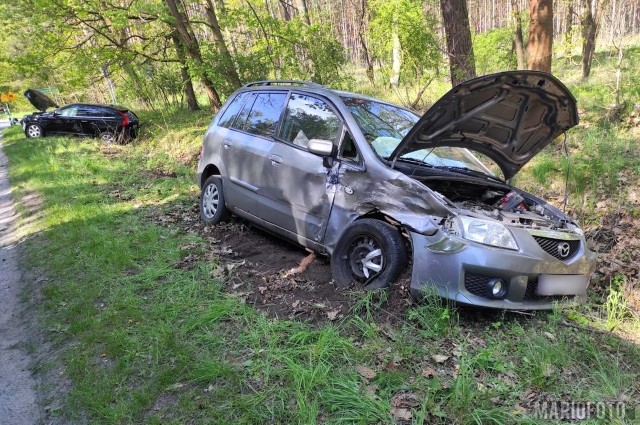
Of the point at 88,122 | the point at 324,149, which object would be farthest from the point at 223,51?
the point at 324,149

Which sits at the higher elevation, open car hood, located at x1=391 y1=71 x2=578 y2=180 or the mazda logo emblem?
open car hood, located at x1=391 y1=71 x2=578 y2=180

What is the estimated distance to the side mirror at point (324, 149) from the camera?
399 centimetres

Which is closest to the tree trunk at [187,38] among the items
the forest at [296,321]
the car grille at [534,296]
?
the forest at [296,321]

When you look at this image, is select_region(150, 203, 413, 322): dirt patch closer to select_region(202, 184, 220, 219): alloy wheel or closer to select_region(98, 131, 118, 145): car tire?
select_region(202, 184, 220, 219): alloy wheel

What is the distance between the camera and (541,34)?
7383 millimetres

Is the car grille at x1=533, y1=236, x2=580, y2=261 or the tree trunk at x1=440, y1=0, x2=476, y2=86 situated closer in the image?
the car grille at x1=533, y1=236, x2=580, y2=261

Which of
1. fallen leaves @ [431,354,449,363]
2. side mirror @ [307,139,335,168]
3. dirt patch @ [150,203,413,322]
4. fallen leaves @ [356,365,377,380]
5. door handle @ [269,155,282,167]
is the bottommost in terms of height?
fallen leaves @ [431,354,449,363]

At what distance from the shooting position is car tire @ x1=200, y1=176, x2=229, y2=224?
18.7 feet

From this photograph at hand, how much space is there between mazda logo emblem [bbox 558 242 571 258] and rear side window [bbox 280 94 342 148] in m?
2.15

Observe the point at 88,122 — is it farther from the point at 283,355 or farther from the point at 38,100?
the point at 283,355

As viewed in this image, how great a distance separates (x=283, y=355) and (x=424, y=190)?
170cm

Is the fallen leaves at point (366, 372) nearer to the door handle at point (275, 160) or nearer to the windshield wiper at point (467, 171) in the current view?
the windshield wiper at point (467, 171)

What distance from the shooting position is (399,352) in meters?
3.08

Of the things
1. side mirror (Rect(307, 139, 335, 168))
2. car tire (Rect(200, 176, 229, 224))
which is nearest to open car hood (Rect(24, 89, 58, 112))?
car tire (Rect(200, 176, 229, 224))
